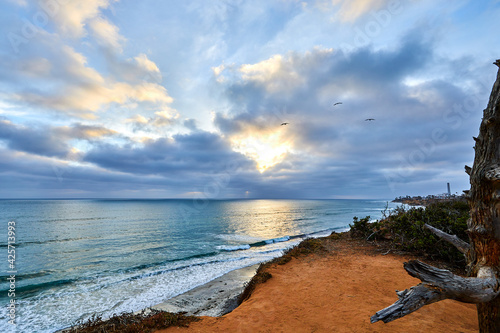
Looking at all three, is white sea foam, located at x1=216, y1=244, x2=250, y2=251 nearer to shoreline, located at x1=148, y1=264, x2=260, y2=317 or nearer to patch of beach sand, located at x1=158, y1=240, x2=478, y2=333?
shoreline, located at x1=148, y1=264, x2=260, y2=317

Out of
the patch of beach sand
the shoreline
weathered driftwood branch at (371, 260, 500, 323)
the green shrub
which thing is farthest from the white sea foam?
weathered driftwood branch at (371, 260, 500, 323)

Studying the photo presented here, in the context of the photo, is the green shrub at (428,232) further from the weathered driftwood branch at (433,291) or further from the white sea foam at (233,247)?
the white sea foam at (233,247)

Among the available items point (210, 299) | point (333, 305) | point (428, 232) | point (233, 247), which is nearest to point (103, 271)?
point (210, 299)

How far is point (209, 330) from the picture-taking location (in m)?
6.82

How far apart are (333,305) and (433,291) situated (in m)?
6.37

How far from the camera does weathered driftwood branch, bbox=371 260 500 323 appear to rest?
221 cm

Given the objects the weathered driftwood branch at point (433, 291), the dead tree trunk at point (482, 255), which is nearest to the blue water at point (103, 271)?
the weathered driftwood branch at point (433, 291)

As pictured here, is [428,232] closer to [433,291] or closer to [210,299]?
[210,299]

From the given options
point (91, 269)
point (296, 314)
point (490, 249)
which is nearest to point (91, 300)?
point (91, 269)

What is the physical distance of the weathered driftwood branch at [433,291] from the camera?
7.26 feet

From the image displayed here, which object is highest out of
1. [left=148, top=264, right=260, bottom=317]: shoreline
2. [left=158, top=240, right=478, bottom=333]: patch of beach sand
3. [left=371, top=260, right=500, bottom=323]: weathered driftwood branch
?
[left=371, top=260, right=500, bottom=323]: weathered driftwood branch

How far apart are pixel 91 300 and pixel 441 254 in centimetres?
1829

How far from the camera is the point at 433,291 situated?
7.52ft

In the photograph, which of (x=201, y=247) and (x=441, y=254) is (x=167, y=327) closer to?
(x=441, y=254)
